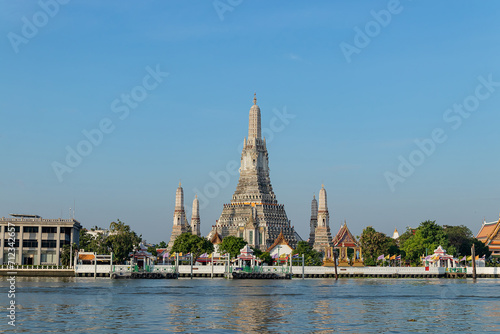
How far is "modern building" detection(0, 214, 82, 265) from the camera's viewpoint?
4934 inches

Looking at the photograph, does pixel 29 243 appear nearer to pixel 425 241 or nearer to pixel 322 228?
pixel 322 228

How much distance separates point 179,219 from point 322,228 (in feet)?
110

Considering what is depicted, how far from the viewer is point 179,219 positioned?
6796 inches

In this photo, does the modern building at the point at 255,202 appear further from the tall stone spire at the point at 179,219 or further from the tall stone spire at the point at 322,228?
the tall stone spire at the point at 179,219

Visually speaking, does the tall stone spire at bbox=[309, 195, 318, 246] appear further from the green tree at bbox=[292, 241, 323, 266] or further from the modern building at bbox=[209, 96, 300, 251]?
the green tree at bbox=[292, 241, 323, 266]

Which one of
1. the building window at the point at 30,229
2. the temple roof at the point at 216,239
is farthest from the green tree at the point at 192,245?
the temple roof at the point at 216,239

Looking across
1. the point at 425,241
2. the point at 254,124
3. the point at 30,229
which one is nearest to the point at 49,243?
the point at 30,229

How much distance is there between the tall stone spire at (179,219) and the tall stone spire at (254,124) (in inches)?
825

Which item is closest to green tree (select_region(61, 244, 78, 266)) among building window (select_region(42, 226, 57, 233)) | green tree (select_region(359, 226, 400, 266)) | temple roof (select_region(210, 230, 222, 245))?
building window (select_region(42, 226, 57, 233))

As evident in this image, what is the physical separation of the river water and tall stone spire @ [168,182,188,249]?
95781 mm

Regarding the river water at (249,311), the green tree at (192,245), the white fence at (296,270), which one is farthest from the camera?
the green tree at (192,245)

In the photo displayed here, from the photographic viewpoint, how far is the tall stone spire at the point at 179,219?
171375 mm

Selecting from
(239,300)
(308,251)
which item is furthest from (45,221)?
(239,300)

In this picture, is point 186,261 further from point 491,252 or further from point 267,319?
point 267,319
